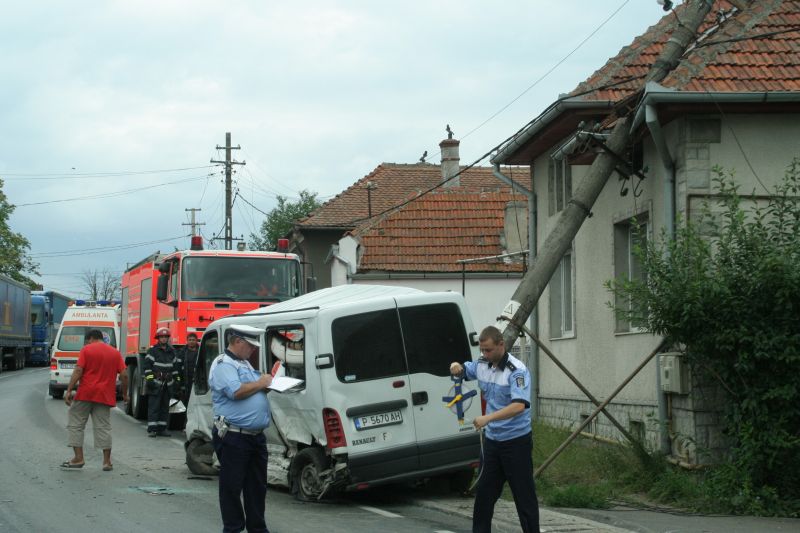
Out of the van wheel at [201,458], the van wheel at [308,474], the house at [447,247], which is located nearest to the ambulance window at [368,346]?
the van wheel at [308,474]

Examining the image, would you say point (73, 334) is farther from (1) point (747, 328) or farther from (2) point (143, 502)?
(1) point (747, 328)

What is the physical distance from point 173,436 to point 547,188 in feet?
25.8

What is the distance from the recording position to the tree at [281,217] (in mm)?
63469

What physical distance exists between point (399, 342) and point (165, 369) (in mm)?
8894

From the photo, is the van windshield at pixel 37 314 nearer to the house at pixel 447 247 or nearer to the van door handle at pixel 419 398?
the house at pixel 447 247

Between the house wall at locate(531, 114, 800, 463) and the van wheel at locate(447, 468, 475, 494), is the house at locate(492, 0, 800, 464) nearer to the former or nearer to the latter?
the house wall at locate(531, 114, 800, 463)

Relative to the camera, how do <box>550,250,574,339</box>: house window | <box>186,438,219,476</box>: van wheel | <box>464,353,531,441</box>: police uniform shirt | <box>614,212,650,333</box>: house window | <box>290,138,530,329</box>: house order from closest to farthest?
1. <box>464,353,531,441</box>: police uniform shirt
2. <box>186,438,219,476</box>: van wheel
3. <box>614,212,650,333</box>: house window
4. <box>550,250,574,339</box>: house window
5. <box>290,138,530,329</box>: house

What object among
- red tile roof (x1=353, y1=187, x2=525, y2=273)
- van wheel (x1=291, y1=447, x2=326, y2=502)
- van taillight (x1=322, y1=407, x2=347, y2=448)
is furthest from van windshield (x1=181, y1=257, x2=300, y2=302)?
red tile roof (x1=353, y1=187, x2=525, y2=273)

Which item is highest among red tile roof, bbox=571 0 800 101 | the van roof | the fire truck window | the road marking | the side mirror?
red tile roof, bbox=571 0 800 101

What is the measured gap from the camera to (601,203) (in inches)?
589

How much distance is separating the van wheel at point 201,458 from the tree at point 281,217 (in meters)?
49.6

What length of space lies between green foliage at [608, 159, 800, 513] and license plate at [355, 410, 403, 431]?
8.72ft

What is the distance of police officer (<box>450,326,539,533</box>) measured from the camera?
7867 mm

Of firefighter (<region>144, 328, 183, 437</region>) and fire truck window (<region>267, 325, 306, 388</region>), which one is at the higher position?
fire truck window (<region>267, 325, 306, 388</region>)
